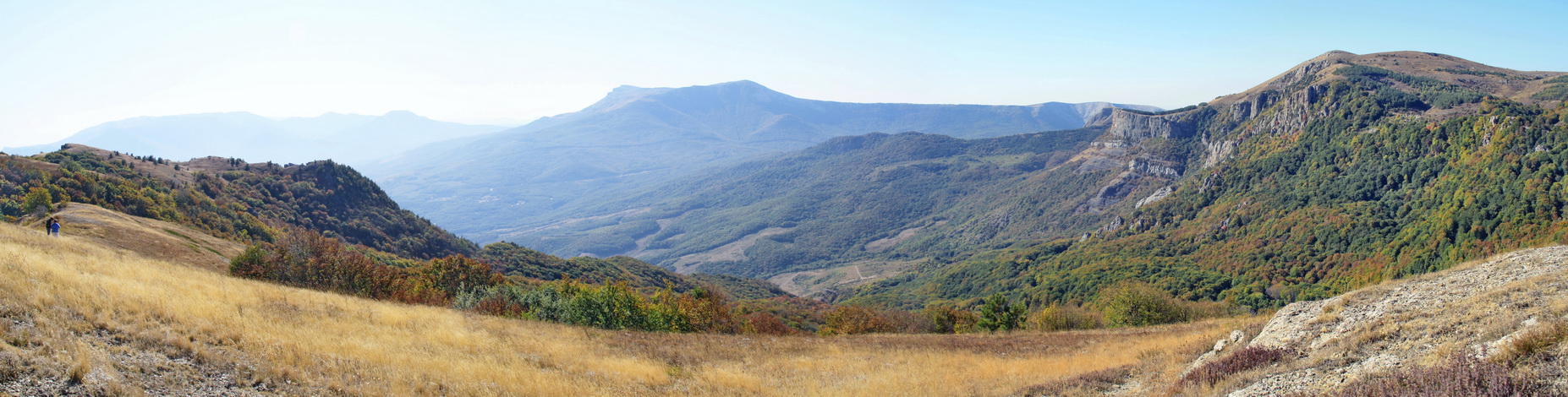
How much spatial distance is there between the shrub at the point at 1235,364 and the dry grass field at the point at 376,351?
168cm

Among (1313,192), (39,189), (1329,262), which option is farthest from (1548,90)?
(39,189)

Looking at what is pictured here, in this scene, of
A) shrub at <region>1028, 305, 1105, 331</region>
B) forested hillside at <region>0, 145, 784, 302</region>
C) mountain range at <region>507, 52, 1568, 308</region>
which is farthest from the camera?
mountain range at <region>507, 52, 1568, 308</region>

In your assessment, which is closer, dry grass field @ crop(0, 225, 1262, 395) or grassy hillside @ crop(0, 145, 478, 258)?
dry grass field @ crop(0, 225, 1262, 395)

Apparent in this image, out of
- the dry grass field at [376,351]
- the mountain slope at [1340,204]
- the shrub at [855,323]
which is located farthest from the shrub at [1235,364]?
the mountain slope at [1340,204]

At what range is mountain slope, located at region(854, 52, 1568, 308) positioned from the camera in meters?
81.8

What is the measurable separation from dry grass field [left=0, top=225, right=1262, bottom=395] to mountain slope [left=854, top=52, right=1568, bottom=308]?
3001 inches

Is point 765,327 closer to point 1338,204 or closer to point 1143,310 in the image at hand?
point 1143,310

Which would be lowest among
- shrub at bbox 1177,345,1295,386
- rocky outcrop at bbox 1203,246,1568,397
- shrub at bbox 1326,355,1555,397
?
shrub at bbox 1177,345,1295,386

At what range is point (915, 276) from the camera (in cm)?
19438

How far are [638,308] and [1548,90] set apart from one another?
204 m

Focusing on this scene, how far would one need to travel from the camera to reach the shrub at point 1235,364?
1341 centimetres

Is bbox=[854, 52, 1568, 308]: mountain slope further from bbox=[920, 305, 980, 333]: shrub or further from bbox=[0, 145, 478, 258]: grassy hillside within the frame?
bbox=[0, 145, 478, 258]: grassy hillside

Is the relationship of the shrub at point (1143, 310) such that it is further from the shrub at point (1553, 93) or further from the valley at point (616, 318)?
the shrub at point (1553, 93)

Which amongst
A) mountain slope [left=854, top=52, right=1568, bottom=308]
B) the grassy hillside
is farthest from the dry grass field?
mountain slope [left=854, top=52, right=1568, bottom=308]
